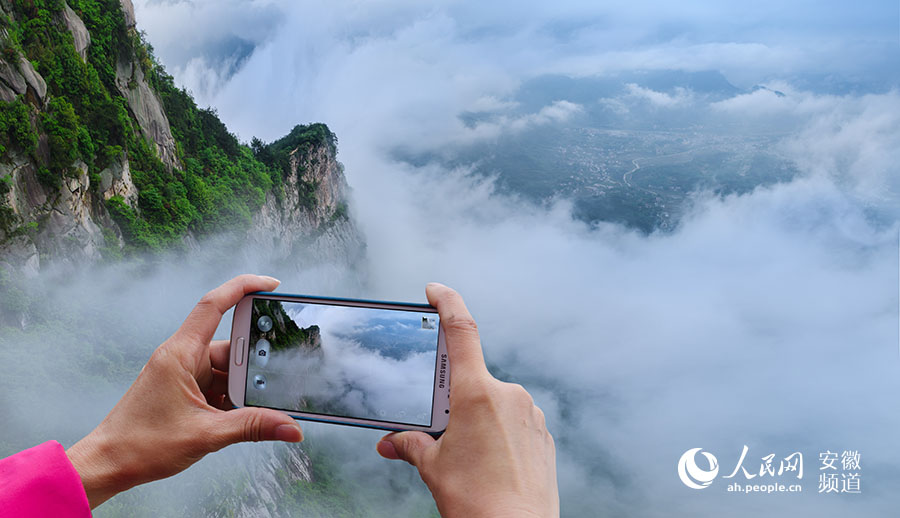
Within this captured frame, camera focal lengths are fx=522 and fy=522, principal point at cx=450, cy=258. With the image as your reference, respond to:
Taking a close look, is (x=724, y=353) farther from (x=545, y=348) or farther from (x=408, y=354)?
(x=408, y=354)

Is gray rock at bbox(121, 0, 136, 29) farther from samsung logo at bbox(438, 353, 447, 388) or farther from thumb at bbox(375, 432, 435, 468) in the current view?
thumb at bbox(375, 432, 435, 468)

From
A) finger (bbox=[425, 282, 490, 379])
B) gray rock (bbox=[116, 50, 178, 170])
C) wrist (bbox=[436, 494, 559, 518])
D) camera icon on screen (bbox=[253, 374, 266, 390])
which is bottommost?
wrist (bbox=[436, 494, 559, 518])

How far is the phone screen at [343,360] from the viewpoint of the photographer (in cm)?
184

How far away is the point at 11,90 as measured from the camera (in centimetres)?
1522

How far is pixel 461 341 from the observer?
56.2 inches

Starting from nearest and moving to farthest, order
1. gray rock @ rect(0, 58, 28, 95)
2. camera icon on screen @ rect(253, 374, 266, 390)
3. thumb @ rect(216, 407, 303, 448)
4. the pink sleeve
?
the pink sleeve, thumb @ rect(216, 407, 303, 448), camera icon on screen @ rect(253, 374, 266, 390), gray rock @ rect(0, 58, 28, 95)

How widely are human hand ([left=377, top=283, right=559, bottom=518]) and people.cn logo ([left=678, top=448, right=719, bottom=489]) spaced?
8252cm

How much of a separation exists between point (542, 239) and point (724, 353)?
139 ft

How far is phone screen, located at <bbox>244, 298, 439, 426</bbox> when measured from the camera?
1.84 m

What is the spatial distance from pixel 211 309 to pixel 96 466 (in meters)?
0.53

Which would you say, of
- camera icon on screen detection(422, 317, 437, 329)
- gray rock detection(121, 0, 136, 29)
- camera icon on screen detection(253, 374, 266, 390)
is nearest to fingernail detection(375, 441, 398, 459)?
camera icon on screen detection(422, 317, 437, 329)

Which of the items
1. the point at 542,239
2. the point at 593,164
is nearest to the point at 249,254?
the point at 593,164

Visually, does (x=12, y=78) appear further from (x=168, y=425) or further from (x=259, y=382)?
(x=168, y=425)

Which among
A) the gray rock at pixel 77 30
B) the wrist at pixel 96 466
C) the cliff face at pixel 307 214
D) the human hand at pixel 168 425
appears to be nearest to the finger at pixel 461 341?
the human hand at pixel 168 425
